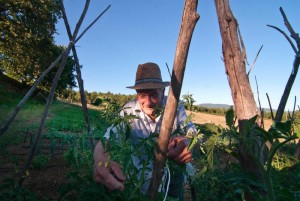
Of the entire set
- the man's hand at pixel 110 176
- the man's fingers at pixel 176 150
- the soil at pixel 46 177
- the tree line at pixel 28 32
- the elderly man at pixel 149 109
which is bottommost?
the soil at pixel 46 177

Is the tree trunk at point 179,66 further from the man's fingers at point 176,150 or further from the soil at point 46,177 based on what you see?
the soil at point 46,177

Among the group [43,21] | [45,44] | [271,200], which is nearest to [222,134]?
[271,200]

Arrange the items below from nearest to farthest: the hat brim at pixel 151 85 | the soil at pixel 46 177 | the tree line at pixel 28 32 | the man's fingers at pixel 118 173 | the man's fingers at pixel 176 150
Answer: the man's fingers at pixel 118 173
the man's fingers at pixel 176 150
the hat brim at pixel 151 85
the soil at pixel 46 177
the tree line at pixel 28 32

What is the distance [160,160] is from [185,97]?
0.53 m

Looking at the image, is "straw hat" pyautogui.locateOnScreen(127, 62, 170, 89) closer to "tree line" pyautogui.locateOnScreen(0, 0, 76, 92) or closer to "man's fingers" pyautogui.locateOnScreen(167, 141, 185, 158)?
"man's fingers" pyautogui.locateOnScreen(167, 141, 185, 158)

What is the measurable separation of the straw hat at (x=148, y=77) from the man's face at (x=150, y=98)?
2.4 inches

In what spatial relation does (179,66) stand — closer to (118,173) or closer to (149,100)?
(118,173)

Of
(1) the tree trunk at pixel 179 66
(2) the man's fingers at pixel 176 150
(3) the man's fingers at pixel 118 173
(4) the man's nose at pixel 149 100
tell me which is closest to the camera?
(1) the tree trunk at pixel 179 66

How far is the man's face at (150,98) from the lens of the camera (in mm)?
1928

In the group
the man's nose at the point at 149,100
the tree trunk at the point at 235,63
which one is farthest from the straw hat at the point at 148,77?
the tree trunk at the point at 235,63

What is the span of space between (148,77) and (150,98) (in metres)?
0.15

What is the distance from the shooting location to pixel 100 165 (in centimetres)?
111

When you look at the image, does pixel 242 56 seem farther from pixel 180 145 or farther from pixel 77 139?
pixel 77 139

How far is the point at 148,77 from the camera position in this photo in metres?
1.95
